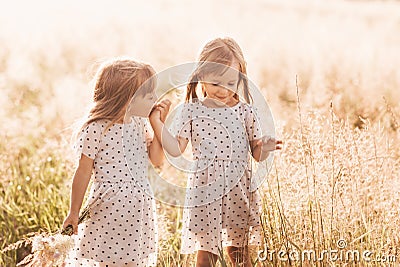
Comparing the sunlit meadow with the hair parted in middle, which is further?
the sunlit meadow

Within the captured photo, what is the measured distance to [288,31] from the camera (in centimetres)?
1105

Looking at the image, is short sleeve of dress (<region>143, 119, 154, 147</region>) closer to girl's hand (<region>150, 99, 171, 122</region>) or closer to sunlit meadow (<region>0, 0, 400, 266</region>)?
girl's hand (<region>150, 99, 171, 122</region>)

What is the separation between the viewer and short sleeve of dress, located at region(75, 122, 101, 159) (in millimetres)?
3229

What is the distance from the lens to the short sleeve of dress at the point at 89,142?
10.6 feet

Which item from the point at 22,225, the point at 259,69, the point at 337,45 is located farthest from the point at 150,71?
the point at 337,45

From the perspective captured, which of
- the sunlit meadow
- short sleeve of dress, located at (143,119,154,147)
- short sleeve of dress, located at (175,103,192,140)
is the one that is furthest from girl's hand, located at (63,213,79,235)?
the sunlit meadow

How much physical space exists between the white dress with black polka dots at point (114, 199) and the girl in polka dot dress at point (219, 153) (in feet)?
0.67

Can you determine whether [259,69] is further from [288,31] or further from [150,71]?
[150,71]

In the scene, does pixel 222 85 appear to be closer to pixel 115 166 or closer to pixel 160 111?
pixel 160 111

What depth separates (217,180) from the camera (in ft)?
10.8

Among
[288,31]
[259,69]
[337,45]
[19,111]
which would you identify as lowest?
[19,111]

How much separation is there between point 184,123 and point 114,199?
455 millimetres

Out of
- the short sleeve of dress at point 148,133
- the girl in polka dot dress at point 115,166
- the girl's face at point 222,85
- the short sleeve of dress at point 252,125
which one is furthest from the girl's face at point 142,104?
the short sleeve of dress at point 252,125

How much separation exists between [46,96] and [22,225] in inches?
92.2
